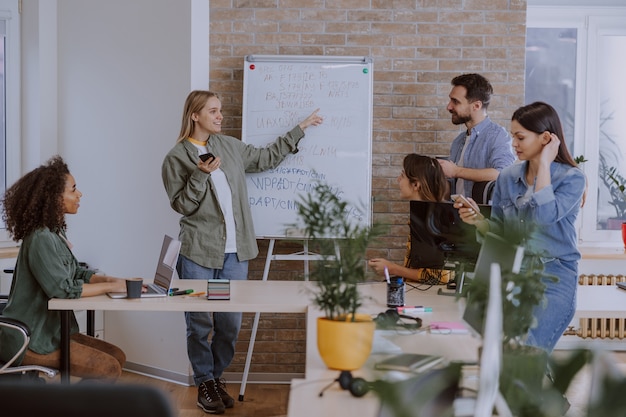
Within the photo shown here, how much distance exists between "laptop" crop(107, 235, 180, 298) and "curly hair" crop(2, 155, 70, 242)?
1.36ft

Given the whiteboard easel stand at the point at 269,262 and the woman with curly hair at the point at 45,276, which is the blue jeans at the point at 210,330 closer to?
the whiteboard easel stand at the point at 269,262

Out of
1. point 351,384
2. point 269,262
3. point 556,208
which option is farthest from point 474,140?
point 351,384

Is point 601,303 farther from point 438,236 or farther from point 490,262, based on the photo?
point 490,262

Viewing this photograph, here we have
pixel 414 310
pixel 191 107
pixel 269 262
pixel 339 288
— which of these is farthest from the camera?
pixel 269 262

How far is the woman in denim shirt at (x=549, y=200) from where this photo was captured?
289 centimetres

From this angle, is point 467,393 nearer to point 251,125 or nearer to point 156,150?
point 251,125

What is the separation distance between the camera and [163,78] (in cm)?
474

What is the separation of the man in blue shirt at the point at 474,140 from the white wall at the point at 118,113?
5.03 ft

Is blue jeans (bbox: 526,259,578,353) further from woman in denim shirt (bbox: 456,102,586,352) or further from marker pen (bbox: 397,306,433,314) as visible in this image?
marker pen (bbox: 397,306,433,314)

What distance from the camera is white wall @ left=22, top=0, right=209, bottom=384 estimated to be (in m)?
4.72

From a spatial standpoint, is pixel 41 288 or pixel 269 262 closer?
pixel 41 288

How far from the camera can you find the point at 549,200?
2.91 m

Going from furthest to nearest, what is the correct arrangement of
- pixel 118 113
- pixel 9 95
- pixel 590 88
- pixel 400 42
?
1. pixel 590 88
2. pixel 9 95
3. pixel 118 113
4. pixel 400 42

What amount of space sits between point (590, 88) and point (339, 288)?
14.1 feet
